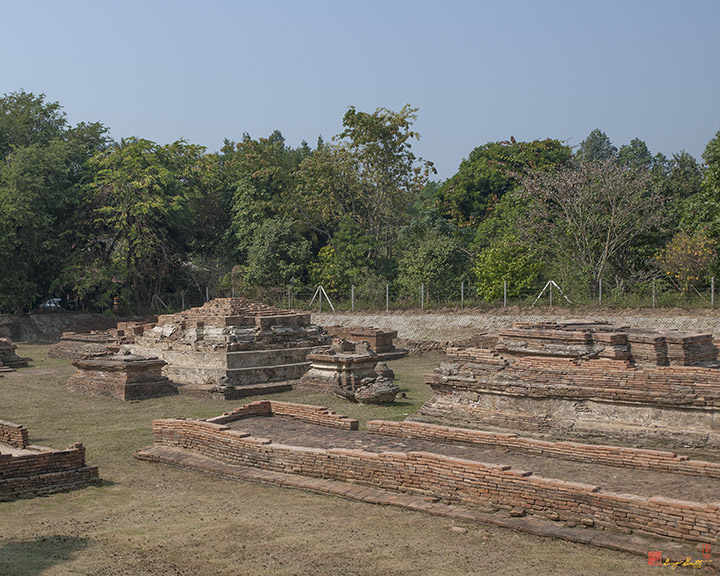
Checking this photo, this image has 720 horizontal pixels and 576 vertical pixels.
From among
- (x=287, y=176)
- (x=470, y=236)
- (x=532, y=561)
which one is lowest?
(x=532, y=561)

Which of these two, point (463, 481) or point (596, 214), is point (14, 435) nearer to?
point (463, 481)

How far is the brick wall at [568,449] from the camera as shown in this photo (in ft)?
24.3

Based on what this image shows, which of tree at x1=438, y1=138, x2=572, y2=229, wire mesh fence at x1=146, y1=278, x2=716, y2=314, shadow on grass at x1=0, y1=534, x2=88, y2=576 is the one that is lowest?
shadow on grass at x1=0, y1=534, x2=88, y2=576

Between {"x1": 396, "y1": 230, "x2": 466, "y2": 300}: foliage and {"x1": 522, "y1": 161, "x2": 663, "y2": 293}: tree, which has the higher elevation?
{"x1": 522, "y1": 161, "x2": 663, "y2": 293}: tree

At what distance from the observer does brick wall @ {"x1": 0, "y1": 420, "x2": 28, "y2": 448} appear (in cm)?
866

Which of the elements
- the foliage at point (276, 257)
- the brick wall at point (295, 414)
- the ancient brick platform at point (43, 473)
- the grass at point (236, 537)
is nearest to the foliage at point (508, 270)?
the foliage at point (276, 257)

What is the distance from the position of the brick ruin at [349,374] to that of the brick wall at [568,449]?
10.3 ft

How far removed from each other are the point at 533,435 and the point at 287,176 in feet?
81.6

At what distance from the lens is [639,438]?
9.11 meters

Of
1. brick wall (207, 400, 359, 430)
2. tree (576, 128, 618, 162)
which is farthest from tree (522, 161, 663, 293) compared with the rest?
tree (576, 128, 618, 162)

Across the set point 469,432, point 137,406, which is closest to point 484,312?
point 137,406

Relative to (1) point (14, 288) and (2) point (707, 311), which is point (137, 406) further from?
(1) point (14, 288)

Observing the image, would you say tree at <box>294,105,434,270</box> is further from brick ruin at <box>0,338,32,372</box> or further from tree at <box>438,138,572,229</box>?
brick ruin at <box>0,338,32,372</box>

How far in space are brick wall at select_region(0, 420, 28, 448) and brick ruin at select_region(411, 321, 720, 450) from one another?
529cm
